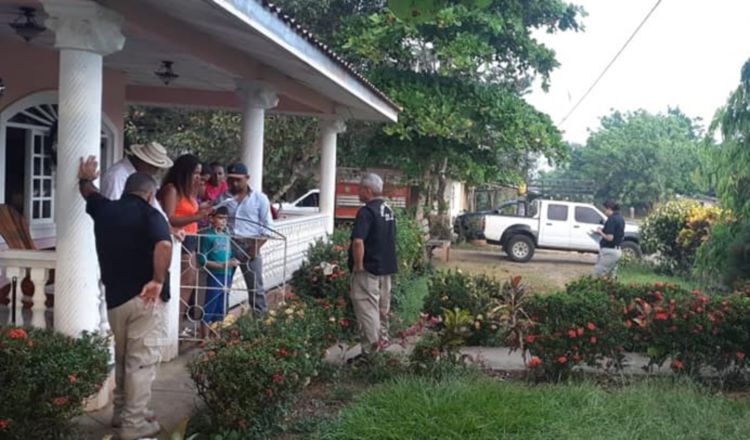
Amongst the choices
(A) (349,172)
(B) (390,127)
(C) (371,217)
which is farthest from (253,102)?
(A) (349,172)

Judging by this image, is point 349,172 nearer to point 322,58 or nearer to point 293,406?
point 322,58

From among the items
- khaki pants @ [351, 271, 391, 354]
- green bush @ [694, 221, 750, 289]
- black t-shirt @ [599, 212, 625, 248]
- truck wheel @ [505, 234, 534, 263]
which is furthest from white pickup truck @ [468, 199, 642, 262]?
khaki pants @ [351, 271, 391, 354]

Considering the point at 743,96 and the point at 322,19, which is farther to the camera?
the point at 322,19

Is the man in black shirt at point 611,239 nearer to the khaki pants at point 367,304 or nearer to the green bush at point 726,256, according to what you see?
the green bush at point 726,256

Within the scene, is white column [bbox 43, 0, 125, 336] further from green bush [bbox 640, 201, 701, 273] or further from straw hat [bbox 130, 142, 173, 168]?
green bush [bbox 640, 201, 701, 273]

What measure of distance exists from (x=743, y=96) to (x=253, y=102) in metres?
8.24

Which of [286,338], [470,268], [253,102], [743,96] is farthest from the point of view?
[470,268]

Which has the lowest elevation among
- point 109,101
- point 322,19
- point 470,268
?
point 470,268

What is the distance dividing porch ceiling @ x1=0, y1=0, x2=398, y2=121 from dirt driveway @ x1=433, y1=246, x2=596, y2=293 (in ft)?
18.8

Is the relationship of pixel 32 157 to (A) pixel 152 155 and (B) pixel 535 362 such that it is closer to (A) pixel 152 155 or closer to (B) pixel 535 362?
(A) pixel 152 155

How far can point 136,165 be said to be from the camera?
530cm

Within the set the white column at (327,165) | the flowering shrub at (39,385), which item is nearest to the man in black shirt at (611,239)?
the white column at (327,165)

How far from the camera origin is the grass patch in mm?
16134

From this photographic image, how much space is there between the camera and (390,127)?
16656mm
